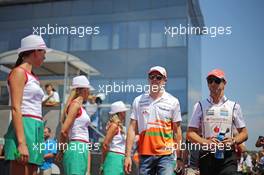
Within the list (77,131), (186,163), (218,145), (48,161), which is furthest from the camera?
(48,161)

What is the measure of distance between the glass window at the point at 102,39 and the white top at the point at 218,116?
7.50 metres

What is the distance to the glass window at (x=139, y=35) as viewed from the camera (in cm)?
1111

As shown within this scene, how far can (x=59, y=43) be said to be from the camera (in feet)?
35.9

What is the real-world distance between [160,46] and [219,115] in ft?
23.5

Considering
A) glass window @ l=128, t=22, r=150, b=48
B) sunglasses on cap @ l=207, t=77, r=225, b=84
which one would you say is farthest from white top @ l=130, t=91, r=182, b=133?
glass window @ l=128, t=22, r=150, b=48

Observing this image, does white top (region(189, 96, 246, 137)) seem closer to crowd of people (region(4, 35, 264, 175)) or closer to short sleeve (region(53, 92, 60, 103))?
crowd of people (region(4, 35, 264, 175))

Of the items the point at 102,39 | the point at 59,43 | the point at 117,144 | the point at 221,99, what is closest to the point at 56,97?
the point at 59,43

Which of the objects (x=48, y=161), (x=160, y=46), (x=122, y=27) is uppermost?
Answer: (x=122, y=27)

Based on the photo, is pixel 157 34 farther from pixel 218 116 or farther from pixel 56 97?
pixel 218 116

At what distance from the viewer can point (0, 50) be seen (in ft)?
Result: 38.3

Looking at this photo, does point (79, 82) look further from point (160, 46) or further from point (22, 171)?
point (160, 46)

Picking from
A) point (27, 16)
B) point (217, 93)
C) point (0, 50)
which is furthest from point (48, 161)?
point (27, 16)

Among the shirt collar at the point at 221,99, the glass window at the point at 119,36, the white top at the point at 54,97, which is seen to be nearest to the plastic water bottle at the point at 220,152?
the shirt collar at the point at 221,99

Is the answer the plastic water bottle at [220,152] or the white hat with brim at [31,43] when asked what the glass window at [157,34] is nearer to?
the plastic water bottle at [220,152]
